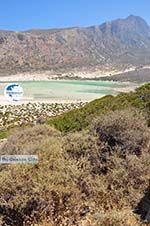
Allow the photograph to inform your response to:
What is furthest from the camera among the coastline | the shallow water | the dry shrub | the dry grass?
the coastline

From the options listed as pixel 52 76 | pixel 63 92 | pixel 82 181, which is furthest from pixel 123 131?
pixel 52 76

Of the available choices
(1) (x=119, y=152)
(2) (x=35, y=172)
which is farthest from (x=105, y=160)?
(2) (x=35, y=172)

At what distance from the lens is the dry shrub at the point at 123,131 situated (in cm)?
879

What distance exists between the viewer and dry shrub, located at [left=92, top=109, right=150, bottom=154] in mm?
8789

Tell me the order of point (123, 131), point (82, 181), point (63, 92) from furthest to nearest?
point (63, 92), point (123, 131), point (82, 181)

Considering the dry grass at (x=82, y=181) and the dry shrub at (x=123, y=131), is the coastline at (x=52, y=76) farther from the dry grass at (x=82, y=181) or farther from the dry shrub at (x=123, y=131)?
the dry grass at (x=82, y=181)

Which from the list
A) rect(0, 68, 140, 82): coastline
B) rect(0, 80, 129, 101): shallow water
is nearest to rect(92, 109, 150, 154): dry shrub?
rect(0, 80, 129, 101): shallow water

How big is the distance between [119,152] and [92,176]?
0.89 meters

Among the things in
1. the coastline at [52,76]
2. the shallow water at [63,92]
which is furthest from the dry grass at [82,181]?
the coastline at [52,76]

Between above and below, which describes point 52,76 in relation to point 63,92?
above

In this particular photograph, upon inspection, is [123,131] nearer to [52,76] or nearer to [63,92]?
[63,92]

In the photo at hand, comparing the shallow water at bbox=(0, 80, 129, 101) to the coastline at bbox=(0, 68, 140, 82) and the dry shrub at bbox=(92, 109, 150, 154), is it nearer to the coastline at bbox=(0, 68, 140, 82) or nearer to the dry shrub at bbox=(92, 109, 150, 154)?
the coastline at bbox=(0, 68, 140, 82)

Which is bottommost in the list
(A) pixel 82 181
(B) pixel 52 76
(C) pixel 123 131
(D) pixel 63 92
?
(A) pixel 82 181

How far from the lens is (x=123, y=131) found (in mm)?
9117
